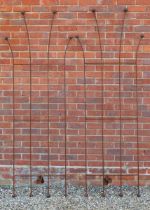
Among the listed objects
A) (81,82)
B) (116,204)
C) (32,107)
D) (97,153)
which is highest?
(81,82)

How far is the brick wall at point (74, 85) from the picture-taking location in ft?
15.0

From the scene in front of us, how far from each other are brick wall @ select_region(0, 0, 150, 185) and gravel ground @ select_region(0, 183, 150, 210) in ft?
0.50

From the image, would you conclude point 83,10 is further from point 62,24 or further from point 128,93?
point 128,93

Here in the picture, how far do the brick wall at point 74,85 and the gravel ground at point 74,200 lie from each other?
5.9 inches

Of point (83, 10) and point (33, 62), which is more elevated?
point (83, 10)

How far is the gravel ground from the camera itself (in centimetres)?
413

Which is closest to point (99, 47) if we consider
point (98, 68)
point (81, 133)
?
point (98, 68)

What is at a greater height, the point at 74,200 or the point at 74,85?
the point at 74,85

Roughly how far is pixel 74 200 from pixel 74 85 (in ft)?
4.09

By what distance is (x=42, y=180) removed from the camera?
4676mm

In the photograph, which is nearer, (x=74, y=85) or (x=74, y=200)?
(x=74, y=200)

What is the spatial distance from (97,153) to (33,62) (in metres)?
1.24

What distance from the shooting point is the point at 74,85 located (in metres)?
4.63

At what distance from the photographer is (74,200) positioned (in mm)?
4293
